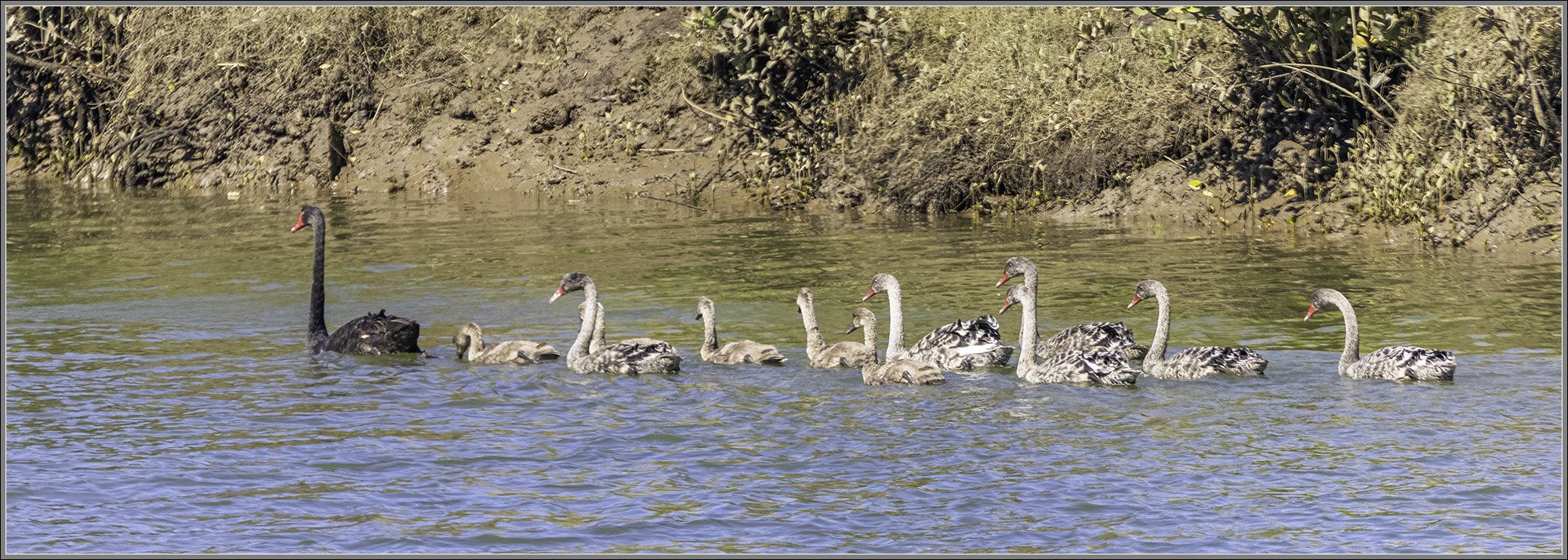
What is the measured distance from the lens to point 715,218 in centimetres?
2195

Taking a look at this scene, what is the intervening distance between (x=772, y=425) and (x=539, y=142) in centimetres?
1688

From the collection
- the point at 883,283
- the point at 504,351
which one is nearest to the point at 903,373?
the point at 883,283

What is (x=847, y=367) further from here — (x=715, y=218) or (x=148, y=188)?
(x=148, y=188)

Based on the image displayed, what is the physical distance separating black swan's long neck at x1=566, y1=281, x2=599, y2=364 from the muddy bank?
10.3 metres

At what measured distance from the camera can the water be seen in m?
7.50

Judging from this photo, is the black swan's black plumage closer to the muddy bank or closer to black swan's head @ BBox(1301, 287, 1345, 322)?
black swan's head @ BBox(1301, 287, 1345, 322)

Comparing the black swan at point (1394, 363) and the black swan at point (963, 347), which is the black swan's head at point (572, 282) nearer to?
the black swan at point (963, 347)

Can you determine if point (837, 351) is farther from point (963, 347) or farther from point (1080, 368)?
point (1080, 368)

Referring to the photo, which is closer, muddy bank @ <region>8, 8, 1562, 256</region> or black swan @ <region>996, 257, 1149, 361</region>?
black swan @ <region>996, 257, 1149, 361</region>

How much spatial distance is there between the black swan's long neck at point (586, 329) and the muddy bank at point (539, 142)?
10.3m

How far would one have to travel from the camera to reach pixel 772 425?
9.60 metres

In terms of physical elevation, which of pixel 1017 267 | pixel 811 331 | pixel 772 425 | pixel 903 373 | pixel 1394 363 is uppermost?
pixel 1017 267

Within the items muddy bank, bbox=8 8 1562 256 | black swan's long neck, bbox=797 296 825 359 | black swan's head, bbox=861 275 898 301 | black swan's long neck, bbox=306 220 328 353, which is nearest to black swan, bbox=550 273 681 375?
black swan's long neck, bbox=797 296 825 359

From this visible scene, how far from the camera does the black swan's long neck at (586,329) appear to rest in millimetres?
11805
